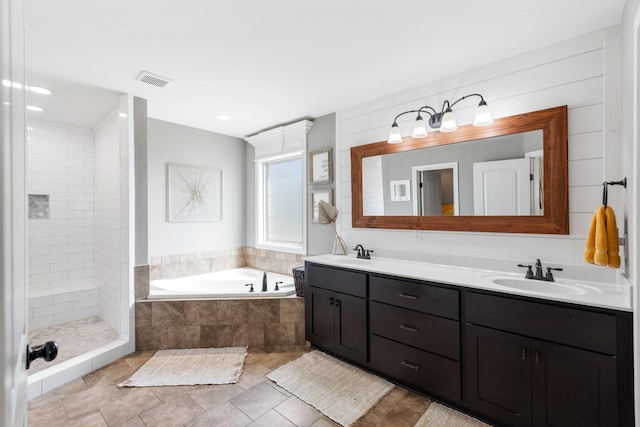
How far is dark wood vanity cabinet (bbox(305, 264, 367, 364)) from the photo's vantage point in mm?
2475

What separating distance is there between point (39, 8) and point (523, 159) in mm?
3112

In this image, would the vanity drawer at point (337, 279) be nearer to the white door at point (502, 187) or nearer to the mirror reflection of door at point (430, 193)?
the mirror reflection of door at point (430, 193)

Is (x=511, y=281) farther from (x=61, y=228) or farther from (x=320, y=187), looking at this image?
(x=61, y=228)

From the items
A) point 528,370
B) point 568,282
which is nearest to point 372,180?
point 568,282

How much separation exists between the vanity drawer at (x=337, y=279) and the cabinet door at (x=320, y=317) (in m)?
0.07

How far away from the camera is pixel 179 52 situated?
2.11m

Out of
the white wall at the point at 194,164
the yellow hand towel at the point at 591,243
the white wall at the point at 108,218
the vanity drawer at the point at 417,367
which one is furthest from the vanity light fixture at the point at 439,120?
the white wall at the point at 108,218

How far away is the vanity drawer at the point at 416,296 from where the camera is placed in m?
1.99

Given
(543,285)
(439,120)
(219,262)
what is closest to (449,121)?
(439,120)

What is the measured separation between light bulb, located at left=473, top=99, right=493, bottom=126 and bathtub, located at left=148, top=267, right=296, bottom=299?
2255 mm

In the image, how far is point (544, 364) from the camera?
1654 mm

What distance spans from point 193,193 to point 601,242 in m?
3.87

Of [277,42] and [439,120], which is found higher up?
[277,42]

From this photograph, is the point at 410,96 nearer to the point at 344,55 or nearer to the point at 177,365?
the point at 344,55
